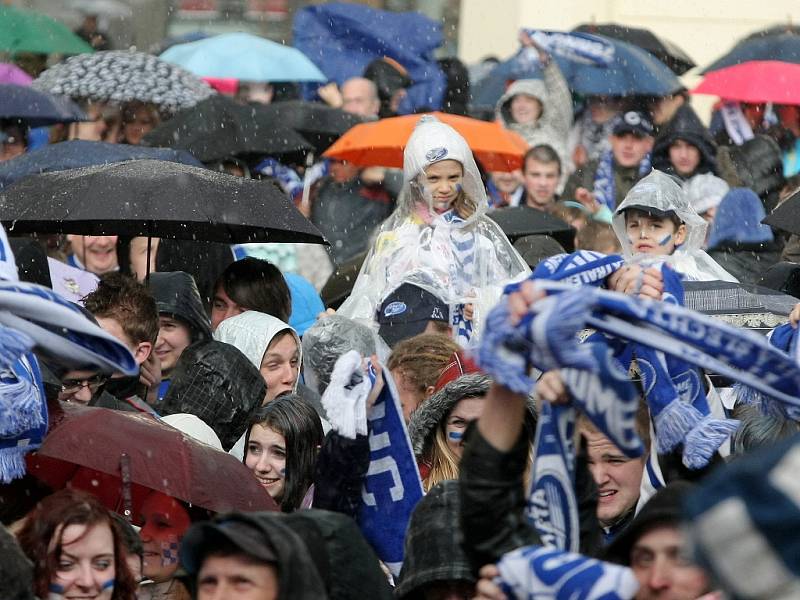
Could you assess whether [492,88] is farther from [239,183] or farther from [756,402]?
[756,402]

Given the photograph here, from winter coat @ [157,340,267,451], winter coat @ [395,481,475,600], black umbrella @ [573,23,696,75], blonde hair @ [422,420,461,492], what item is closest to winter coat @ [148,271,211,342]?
winter coat @ [157,340,267,451]

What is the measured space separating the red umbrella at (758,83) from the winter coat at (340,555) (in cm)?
815

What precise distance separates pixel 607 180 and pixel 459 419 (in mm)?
5970

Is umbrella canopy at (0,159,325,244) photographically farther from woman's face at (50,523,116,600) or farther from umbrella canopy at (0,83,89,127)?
umbrella canopy at (0,83,89,127)

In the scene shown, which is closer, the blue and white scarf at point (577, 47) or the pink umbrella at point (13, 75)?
the pink umbrella at point (13, 75)

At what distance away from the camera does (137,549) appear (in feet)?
16.7

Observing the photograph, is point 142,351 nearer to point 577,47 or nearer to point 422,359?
point 422,359

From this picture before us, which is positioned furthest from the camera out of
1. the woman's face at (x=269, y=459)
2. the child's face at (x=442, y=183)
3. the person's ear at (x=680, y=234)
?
the child's face at (x=442, y=183)

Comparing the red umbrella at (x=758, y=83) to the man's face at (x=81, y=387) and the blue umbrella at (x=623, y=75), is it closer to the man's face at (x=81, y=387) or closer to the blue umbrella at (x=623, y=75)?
the blue umbrella at (x=623, y=75)

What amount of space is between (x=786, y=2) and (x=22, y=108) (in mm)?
8236

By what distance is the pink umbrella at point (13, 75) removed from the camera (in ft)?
41.2

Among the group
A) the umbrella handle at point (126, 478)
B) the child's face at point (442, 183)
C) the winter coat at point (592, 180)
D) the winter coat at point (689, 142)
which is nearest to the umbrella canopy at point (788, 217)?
the child's face at point (442, 183)

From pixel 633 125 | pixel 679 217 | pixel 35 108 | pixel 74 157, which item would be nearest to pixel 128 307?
pixel 679 217

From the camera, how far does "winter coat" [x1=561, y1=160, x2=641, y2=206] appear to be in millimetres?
11266
